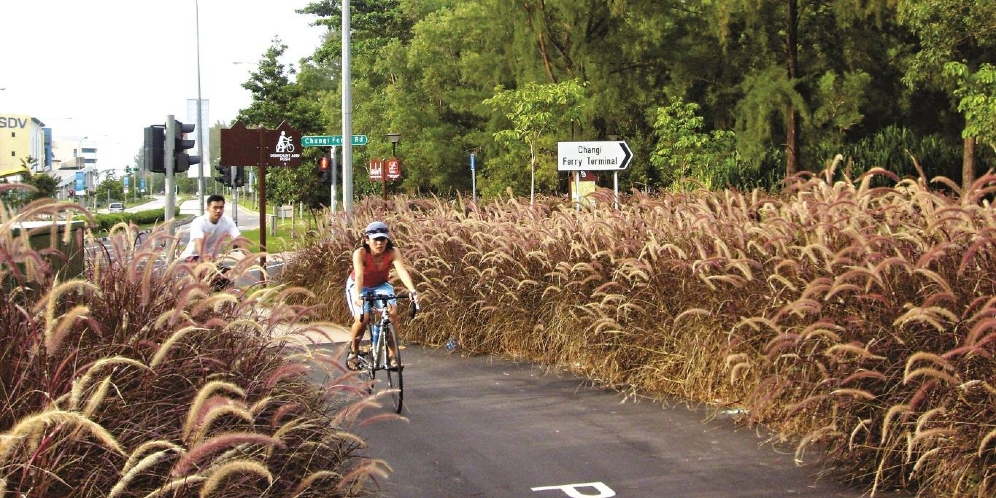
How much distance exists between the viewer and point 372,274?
1090cm

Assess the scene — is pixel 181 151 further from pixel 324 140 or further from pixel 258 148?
pixel 324 140

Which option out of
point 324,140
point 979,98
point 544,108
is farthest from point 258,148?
point 979,98

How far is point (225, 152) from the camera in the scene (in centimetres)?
2089

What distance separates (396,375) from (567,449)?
275 centimetres

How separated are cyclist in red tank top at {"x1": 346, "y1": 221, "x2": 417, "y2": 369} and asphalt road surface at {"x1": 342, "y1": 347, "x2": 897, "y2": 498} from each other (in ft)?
2.61

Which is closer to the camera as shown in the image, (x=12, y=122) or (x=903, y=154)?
(x=903, y=154)

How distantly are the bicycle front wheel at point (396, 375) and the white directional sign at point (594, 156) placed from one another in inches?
280

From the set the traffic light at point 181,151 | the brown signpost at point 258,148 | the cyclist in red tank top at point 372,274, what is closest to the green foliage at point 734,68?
the brown signpost at point 258,148

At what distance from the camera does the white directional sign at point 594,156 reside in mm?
17094

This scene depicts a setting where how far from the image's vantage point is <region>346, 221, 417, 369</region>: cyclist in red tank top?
35.0 feet

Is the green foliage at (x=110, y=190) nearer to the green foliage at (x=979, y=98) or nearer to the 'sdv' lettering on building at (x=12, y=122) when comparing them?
the 'sdv' lettering on building at (x=12, y=122)

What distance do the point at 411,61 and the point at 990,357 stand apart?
44.5m

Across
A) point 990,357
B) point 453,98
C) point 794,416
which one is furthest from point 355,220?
point 453,98

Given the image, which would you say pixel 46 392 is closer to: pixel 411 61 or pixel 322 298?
pixel 322 298
